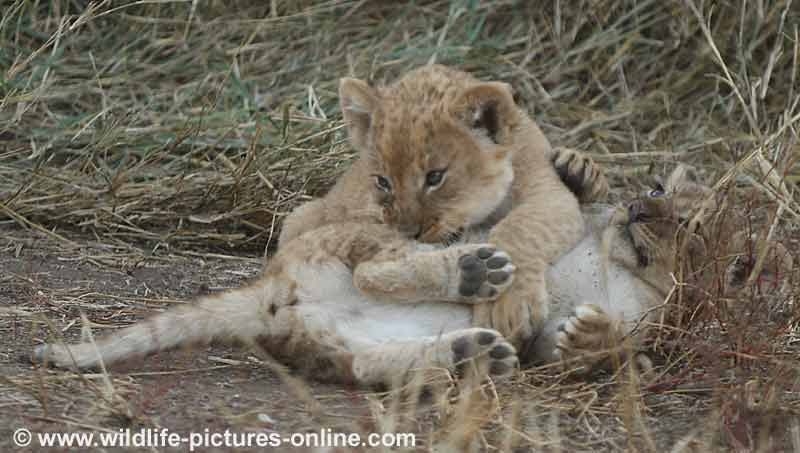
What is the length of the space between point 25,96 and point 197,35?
1.89 metres

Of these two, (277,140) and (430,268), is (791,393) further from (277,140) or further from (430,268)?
(277,140)

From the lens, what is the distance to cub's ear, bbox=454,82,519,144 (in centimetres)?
422

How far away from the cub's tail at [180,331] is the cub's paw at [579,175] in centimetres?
128

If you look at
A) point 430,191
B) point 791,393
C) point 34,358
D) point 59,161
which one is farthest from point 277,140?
point 791,393

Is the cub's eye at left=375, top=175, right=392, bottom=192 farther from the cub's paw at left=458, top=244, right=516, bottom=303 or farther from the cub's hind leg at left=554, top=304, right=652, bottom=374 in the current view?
the cub's hind leg at left=554, top=304, right=652, bottom=374

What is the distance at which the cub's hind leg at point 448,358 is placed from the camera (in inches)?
142

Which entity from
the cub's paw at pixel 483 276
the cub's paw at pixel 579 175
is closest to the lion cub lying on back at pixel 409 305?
the cub's paw at pixel 483 276

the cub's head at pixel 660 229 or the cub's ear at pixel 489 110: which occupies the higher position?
the cub's ear at pixel 489 110

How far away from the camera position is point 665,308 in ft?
12.6

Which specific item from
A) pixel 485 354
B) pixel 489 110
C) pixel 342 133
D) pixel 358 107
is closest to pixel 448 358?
pixel 485 354

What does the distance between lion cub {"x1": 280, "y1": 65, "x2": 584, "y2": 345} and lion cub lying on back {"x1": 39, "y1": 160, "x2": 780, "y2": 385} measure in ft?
0.26

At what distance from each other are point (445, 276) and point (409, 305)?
15 cm

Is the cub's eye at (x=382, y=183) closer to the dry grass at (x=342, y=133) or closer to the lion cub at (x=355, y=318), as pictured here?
the lion cub at (x=355, y=318)

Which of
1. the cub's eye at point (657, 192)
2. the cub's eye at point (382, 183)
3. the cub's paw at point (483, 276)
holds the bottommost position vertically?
the cub's paw at point (483, 276)
